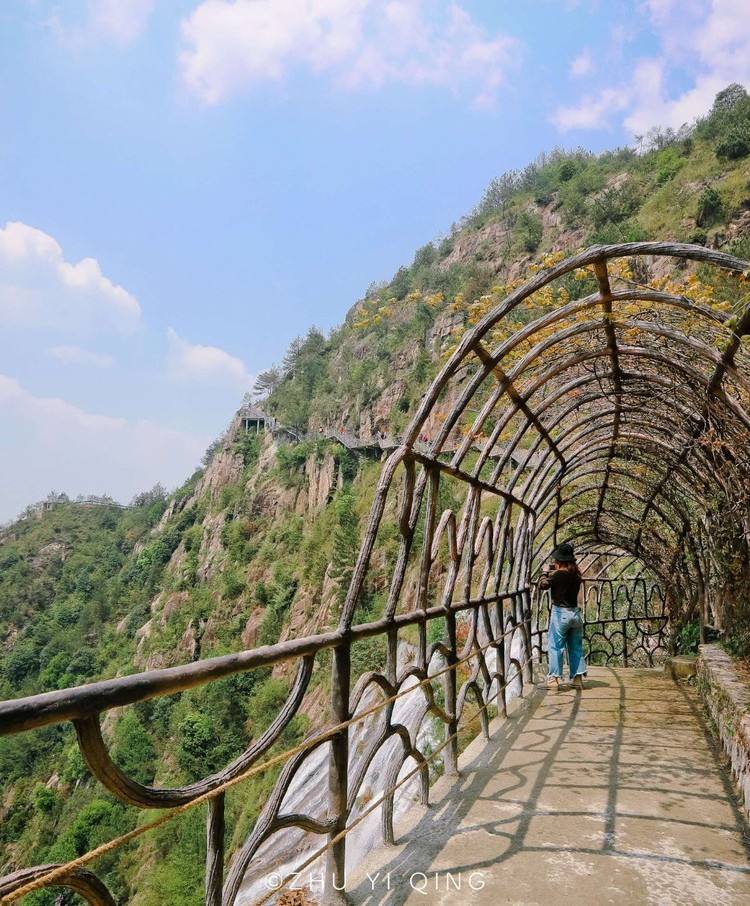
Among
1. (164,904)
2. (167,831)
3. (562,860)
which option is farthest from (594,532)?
(167,831)

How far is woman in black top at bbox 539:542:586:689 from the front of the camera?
A: 6.06m

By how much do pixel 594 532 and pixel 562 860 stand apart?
293 inches

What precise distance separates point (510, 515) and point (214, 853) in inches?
160

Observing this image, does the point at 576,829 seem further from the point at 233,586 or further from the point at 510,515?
the point at 233,586

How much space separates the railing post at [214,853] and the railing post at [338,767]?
1.95ft

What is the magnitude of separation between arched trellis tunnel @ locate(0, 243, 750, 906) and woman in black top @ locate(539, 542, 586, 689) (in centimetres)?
39

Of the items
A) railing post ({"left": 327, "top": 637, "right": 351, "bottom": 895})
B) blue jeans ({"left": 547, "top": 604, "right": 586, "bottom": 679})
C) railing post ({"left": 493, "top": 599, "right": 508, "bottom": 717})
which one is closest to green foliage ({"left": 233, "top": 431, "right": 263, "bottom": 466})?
blue jeans ({"left": 547, "top": 604, "right": 586, "bottom": 679})

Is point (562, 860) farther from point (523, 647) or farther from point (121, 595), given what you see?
point (121, 595)

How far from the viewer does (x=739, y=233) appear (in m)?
22.2

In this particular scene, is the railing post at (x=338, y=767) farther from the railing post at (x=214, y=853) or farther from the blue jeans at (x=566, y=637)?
the blue jeans at (x=566, y=637)

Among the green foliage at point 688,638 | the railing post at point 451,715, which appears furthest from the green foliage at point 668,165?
the railing post at point 451,715

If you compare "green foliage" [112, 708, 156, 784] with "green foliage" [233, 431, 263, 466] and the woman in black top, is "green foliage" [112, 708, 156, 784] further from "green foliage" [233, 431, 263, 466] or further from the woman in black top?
the woman in black top

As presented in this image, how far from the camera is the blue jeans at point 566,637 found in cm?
604

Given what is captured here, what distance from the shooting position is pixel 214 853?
5.10 feet
